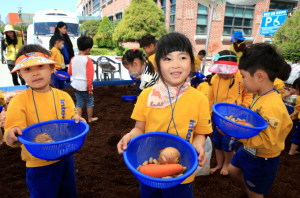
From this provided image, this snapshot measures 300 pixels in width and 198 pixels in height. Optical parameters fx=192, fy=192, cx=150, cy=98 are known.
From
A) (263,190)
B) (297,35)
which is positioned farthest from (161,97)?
(297,35)

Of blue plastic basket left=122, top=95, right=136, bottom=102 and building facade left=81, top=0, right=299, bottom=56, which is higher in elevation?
building facade left=81, top=0, right=299, bottom=56

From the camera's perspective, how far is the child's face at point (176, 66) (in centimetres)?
123

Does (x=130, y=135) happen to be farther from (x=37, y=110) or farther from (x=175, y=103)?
(x=37, y=110)

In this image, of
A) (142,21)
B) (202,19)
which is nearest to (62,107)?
(142,21)

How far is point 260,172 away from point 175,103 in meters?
0.94

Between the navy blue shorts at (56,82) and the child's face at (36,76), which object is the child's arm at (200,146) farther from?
the navy blue shorts at (56,82)

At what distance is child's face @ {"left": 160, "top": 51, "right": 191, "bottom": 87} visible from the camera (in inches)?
48.4

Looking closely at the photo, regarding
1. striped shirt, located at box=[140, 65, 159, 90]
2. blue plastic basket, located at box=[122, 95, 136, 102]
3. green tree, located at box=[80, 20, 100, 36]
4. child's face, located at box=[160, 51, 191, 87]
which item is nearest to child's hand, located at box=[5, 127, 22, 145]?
child's face, located at box=[160, 51, 191, 87]

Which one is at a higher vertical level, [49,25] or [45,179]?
[49,25]

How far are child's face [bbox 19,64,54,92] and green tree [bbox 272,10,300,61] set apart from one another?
29.3 ft

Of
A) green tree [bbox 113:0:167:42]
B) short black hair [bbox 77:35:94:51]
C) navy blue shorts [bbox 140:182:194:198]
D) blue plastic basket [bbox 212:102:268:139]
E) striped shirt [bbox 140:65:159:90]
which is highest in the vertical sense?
green tree [bbox 113:0:167:42]

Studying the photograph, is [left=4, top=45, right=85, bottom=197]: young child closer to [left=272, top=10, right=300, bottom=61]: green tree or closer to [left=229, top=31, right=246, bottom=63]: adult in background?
[left=229, top=31, right=246, bottom=63]: adult in background

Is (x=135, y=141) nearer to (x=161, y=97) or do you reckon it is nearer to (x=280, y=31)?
(x=161, y=97)

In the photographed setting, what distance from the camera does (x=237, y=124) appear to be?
1.25 meters
